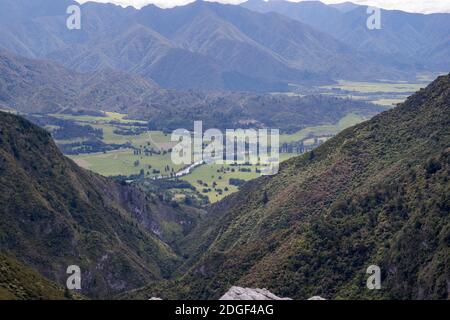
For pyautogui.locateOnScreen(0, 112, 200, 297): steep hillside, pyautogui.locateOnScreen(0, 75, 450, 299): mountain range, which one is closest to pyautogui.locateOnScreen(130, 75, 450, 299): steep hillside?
pyautogui.locateOnScreen(0, 75, 450, 299): mountain range

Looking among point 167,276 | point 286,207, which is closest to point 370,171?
point 286,207

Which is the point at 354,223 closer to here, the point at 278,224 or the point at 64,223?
the point at 278,224

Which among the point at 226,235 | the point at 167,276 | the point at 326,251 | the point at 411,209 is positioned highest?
the point at 411,209

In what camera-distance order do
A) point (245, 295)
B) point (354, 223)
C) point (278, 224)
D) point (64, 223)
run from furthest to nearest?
point (64, 223)
point (278, 224)
point (354, 223)
point (245, 295)

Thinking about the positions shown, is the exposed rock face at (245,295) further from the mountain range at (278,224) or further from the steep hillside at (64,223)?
the steep hillside at (64,223)

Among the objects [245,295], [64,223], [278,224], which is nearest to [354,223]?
[278,224]

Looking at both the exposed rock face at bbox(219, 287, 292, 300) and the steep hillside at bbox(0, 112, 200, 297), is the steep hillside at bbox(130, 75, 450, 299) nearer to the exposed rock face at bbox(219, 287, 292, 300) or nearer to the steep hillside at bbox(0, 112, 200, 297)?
the steep hillside at bbox(0, 112, 200, 297)
